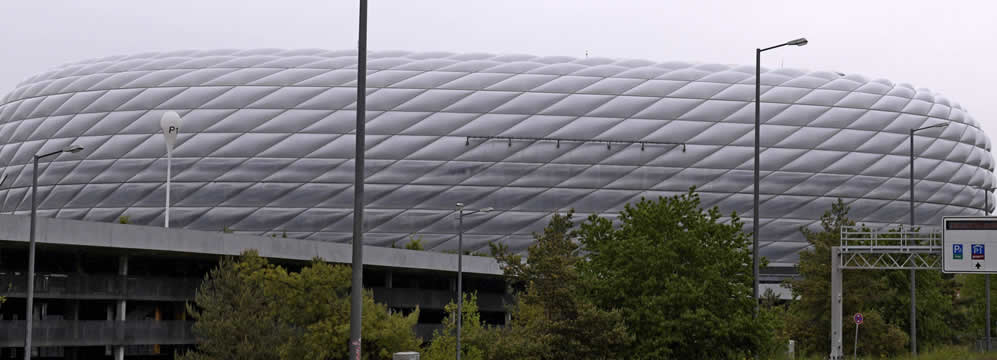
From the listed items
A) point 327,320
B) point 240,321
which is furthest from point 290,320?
point 327,320

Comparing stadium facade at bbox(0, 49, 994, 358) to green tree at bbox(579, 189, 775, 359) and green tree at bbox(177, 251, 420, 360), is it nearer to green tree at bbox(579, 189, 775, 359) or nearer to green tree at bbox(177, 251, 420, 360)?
green tree at bbox(177, 251, 420, 360)

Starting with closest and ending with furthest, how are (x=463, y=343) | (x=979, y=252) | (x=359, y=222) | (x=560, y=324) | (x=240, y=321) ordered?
1. (x=359, y=222)
2. (x=560, y=324)
3. (x=979, y=252)
4. (x=240, y=321)
5. (x=463, y=343)

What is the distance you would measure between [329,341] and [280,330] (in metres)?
1.47

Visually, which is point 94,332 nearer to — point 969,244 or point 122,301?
point 122,301

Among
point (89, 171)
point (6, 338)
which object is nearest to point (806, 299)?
point (6, 338)

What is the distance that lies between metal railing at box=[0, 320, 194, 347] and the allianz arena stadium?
2837 centimetres

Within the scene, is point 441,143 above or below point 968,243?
above

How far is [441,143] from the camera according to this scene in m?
70.6

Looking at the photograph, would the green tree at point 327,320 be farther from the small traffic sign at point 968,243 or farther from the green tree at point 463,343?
the small traffic sign at point 968,243

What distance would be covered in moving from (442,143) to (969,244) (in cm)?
4044

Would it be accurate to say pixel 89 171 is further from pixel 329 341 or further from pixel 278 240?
pixel 329 341

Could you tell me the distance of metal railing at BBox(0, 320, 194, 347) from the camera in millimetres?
35500

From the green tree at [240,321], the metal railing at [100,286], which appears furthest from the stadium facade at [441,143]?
the green tree at [240,321]

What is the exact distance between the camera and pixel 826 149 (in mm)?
74812
